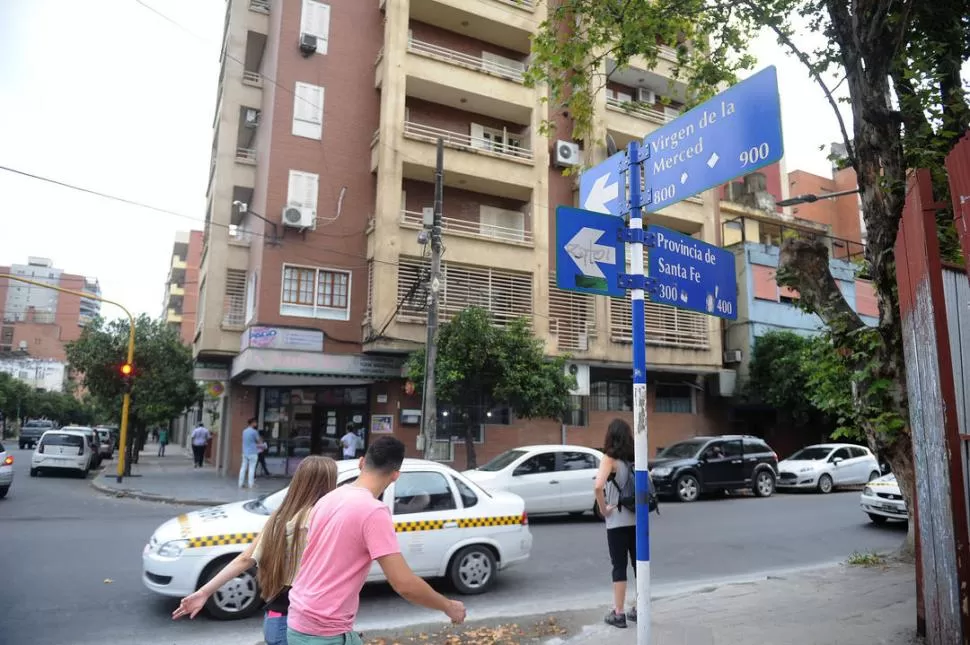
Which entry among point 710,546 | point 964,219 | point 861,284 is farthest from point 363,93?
point 861,284

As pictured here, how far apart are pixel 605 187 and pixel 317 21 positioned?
19.4 meters

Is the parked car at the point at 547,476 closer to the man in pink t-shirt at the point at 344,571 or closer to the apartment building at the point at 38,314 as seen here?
the man in pink t-shirt at the point at 344,571

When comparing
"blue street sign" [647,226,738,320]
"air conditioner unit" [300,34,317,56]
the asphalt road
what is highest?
"air conditioner unit" [300,34,317,56]

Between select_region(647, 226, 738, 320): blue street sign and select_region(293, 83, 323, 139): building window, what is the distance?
18.2 m

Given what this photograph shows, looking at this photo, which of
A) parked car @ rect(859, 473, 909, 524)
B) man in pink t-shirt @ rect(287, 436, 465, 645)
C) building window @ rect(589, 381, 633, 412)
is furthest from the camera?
building window @ rect(589, 381, 633, 412)

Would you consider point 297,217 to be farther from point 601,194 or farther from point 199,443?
point 601,194

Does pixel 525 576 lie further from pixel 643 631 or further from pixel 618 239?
pixel 618 239

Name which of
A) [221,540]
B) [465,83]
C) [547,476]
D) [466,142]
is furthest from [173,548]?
[466,142]

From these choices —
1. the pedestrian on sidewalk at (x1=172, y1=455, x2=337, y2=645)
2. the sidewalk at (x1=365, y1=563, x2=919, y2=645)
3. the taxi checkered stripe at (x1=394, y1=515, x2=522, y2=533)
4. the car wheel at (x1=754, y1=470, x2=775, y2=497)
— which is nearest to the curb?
the taxi checkered stripe at (x1=394, y1=515, x2=522, y2=533)

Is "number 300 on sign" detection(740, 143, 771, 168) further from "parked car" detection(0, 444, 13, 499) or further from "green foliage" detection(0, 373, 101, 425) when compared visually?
"green foliage" detection(0, 373, 101, 425)

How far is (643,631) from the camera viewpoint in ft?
12.8

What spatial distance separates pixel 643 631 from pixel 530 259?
59.1 feet

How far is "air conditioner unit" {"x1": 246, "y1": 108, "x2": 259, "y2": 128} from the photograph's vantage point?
74.1 ft

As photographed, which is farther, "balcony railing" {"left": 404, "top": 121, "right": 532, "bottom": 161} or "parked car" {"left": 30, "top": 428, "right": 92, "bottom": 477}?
"parked car" {"left": 30, "top": 428, "right": 92, "bottom": 477}
